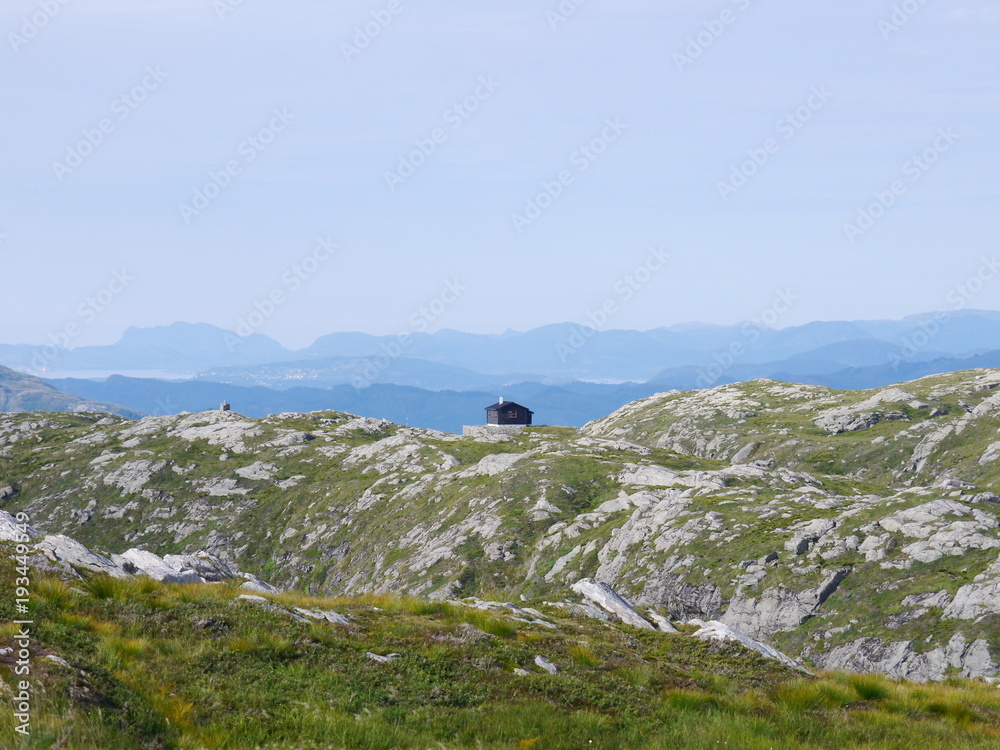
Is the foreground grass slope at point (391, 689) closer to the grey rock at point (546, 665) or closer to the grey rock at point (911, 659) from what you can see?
the grey rock at point (546, 665)

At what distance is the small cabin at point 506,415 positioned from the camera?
15025cm

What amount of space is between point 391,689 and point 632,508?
63.1m

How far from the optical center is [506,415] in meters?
151

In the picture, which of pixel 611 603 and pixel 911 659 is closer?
pixel 611 603

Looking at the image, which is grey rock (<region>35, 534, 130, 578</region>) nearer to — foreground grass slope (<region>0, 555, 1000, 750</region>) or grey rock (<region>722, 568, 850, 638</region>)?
foreground grass slope (<region>0, 555, 1000, 750</region>)

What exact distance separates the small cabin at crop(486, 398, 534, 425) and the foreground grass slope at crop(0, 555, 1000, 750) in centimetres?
12838

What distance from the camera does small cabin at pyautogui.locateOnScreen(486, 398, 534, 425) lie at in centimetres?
15025

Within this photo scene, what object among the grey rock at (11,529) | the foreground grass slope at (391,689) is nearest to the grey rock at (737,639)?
the foreground grass slope at (391,689)

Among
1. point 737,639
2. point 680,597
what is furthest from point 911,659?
point 737,639

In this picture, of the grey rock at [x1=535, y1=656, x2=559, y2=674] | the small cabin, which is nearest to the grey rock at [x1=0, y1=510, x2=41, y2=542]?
the grey rock at [x1=535, y1=656, x2=559, y2=674]

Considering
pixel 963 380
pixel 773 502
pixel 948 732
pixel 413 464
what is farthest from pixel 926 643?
pixel 963 380

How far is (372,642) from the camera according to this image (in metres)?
17.8

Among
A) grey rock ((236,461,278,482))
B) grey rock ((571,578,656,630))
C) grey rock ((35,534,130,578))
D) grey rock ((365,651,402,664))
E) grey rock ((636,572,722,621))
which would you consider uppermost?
grey rock ((35,534,130,578))

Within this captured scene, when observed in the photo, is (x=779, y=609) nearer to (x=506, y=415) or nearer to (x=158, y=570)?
(x=158, y=570)
